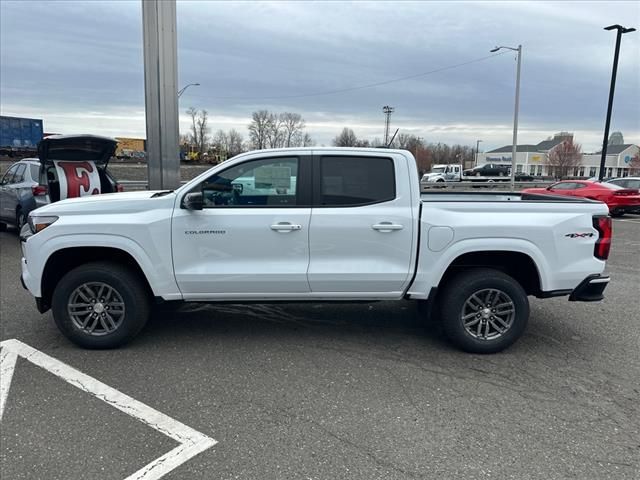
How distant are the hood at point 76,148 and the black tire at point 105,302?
14.6 ft

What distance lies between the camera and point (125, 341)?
14.4 ft

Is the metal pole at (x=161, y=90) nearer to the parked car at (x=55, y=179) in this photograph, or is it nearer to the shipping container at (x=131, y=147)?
the parked car at (x=55, y=179)

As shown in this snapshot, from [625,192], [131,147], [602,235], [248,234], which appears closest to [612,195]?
[625,192]

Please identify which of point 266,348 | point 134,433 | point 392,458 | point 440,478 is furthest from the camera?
point 266,348

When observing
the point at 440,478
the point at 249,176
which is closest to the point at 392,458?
the point at 440,478

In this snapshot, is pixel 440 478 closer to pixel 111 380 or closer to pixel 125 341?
pixel 111 380

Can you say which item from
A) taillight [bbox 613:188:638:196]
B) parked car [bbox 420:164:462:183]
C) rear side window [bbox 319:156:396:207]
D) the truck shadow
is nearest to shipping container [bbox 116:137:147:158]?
parked car [bbox 420:164:462:183]

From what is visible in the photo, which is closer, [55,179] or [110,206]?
[110,206]

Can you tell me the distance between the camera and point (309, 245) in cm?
424

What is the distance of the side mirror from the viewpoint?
4.10m

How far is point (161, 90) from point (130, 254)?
837 centimetres

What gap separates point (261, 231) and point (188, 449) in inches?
74.5

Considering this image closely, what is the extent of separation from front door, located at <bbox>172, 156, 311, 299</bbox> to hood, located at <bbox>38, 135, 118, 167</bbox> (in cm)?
478

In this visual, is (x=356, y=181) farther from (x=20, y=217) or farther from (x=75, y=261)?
(x=20, y=217)
